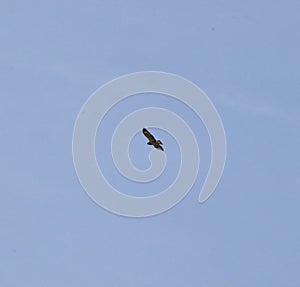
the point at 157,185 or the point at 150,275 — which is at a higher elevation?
the point at 157,185

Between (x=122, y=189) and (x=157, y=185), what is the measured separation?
10cm

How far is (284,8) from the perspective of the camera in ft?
4.74

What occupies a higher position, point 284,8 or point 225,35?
point 284,8

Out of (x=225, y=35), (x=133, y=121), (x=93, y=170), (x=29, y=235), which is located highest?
(x=225, y=35)

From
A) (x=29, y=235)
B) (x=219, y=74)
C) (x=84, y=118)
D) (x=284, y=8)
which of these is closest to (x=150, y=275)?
(x=29, y=235)

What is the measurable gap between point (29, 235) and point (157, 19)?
69 centimetres

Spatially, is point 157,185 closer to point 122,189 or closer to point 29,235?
point 122,189

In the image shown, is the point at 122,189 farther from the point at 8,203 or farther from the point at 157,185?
the point at 8,203

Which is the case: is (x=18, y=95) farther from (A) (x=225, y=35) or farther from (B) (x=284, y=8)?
(B) (x=284, y=8)

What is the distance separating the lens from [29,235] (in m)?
1.43

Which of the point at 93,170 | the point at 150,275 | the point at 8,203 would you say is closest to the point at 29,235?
the point at 8,203

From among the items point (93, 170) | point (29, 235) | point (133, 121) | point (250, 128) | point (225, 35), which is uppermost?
point (225, 35)

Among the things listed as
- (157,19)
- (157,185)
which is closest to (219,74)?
(157,19)

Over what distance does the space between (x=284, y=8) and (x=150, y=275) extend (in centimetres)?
84
